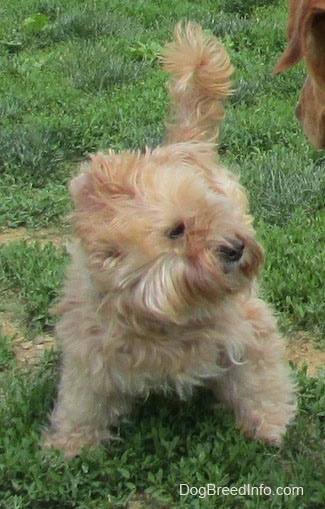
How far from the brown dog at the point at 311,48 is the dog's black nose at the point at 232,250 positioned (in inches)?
19.0

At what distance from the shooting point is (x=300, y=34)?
8.33 ft

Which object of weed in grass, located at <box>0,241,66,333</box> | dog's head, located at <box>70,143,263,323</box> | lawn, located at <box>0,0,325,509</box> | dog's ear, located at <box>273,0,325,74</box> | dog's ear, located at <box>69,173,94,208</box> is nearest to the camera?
dog's ear, located at <box>273,0,325,74</box>

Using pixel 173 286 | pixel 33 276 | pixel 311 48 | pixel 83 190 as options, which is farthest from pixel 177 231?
pixel 33 276

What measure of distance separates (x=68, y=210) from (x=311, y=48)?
289cm

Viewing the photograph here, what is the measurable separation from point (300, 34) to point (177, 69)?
1.30 meters

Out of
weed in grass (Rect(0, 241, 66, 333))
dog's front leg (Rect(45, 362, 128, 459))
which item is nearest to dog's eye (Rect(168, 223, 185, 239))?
dog's front leg (Rect(45, 362, 128, 459))

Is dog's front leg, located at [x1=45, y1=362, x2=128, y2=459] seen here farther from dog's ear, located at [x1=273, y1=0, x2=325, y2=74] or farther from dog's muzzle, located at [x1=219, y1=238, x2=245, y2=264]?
dog's ear, located at [x1=273, y1=0, x2=325, y2=74]

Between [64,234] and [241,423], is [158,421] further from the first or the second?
[64,234]

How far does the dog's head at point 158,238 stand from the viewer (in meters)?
2.98

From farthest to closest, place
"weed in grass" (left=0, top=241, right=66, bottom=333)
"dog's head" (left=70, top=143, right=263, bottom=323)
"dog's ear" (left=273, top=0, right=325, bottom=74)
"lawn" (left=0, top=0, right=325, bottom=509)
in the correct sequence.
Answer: "weed in grass" (left=0, top=241, right=66, bottom=333)
"lawn" (left=0, top=0, right=325, bottom=509)
"dog's head" (left=70, top=143, right=263, bottom=323)
"dog's ear" (left=273, top=0, right=325, bottom=74)

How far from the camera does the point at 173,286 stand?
9.75ft

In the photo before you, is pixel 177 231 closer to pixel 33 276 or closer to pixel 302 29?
pixel 302 29

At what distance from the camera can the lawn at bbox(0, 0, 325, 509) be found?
3.41m

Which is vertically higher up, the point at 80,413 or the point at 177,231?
the point at 177,231
